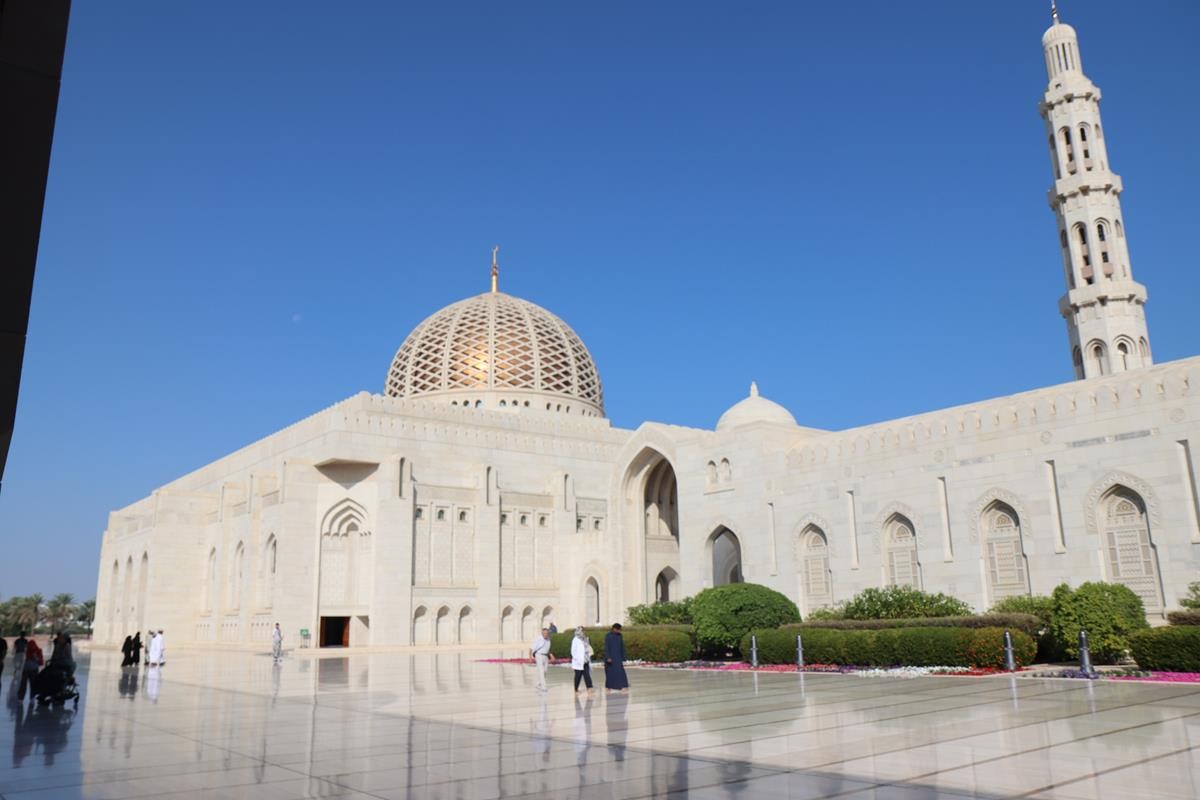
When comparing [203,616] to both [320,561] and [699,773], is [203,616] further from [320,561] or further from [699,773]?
[699,773]

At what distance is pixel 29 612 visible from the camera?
6150 centimetres

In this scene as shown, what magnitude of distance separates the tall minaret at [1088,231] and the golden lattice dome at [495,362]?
2056cm

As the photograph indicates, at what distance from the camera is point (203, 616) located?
36.7 m

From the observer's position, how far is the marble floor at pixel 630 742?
19.5 feet

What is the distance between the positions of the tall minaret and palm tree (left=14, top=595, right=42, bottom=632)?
201ft

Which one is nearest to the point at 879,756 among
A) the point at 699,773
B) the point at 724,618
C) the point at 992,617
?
the point at 699,773

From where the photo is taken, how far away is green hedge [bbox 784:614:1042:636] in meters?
16.1

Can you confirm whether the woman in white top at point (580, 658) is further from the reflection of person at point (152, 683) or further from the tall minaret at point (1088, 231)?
the tall minaret at point (1088, 231)

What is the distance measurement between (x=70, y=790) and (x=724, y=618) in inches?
575

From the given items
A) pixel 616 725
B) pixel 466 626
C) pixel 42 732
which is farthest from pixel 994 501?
pixel 42 732

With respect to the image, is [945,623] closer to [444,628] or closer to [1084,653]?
[1084,653]

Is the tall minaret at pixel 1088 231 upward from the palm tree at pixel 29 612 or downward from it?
upward

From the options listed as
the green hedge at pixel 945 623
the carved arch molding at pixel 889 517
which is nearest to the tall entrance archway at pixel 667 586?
the carved arch molding at pixel 889 517

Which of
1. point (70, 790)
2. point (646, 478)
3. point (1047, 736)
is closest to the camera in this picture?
point (70, 790)
